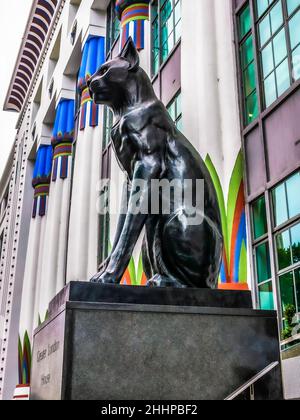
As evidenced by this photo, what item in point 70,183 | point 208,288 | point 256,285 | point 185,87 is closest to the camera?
point 208,288

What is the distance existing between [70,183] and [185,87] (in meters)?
12.7

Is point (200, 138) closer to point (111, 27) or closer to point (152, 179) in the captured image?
point (152, 179)

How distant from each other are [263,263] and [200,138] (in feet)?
8.53

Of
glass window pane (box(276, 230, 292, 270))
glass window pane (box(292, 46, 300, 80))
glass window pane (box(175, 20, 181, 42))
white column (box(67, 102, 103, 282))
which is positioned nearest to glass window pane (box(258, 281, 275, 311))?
glass window pane (box(276, 230, 292, 270))

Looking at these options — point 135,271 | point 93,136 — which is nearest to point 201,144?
point 135,271

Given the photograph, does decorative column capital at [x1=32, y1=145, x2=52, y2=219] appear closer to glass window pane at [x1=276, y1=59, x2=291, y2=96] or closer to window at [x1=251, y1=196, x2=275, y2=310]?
window at [x1=251, y1=196, x2=275, y2=310]

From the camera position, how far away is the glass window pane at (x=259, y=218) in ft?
29.8

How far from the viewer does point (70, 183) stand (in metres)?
22.9

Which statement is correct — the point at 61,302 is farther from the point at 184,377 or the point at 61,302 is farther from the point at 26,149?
the point at 26,149

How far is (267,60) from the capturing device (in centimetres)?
963

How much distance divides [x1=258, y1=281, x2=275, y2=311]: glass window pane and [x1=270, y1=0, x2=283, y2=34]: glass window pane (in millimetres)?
4465

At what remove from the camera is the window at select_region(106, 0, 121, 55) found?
19.7 metres

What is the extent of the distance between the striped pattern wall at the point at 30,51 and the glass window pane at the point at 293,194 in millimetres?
24416

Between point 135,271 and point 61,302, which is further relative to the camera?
point 135,271
